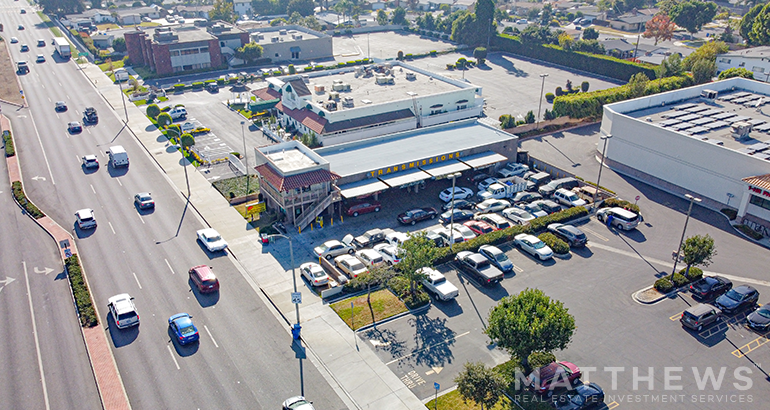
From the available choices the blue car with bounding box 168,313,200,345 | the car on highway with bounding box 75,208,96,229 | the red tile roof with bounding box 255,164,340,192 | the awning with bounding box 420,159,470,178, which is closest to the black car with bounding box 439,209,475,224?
the awning with bounding box 420,159,470,178

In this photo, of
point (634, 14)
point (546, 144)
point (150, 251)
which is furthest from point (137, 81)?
point (634, 14)

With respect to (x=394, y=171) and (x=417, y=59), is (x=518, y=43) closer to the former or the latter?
(x=417, y=59)

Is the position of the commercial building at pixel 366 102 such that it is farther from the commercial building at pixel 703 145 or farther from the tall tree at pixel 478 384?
the tall tree at pixel 478 384

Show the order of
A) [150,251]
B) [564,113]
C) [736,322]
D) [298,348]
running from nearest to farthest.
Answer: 1. [298,348]
2. [736,322]
3. [150,251]
4. [564,113]

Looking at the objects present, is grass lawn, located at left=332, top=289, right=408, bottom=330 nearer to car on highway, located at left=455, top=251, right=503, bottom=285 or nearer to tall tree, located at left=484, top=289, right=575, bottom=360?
car on highway, located at left=455, top=251, right=503, bottom=285

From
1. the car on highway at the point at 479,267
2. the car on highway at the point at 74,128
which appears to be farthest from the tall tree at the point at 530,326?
the car on highway at the point at 74,128
